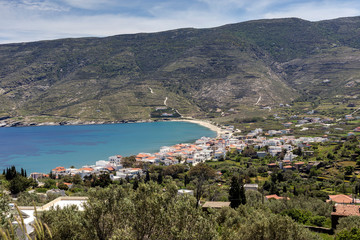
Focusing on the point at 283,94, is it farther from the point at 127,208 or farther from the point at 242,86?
the point at 127,208

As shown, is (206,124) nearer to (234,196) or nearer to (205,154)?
(205,154)

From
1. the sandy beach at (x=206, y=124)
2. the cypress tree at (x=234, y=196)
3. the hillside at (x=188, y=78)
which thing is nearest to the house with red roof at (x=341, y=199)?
the cypress tree at (x=234, y=196)

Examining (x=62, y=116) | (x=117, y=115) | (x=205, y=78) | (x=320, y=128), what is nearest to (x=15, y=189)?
(x=320, y=128)

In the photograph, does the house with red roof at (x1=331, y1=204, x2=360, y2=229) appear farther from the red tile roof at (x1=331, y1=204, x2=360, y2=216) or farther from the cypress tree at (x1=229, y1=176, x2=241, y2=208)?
the cypress tree at (x1=229, y1=176, x2=241, y2=208)

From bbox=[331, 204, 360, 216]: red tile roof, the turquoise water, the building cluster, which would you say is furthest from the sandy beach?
bbox=[331, 204, 360, 216]: red tile roof

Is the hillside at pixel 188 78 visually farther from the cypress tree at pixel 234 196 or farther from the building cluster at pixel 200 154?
the cypress tree at pixel 234 196

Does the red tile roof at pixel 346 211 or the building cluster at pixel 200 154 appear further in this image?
the building cluster at pixel 200 154
